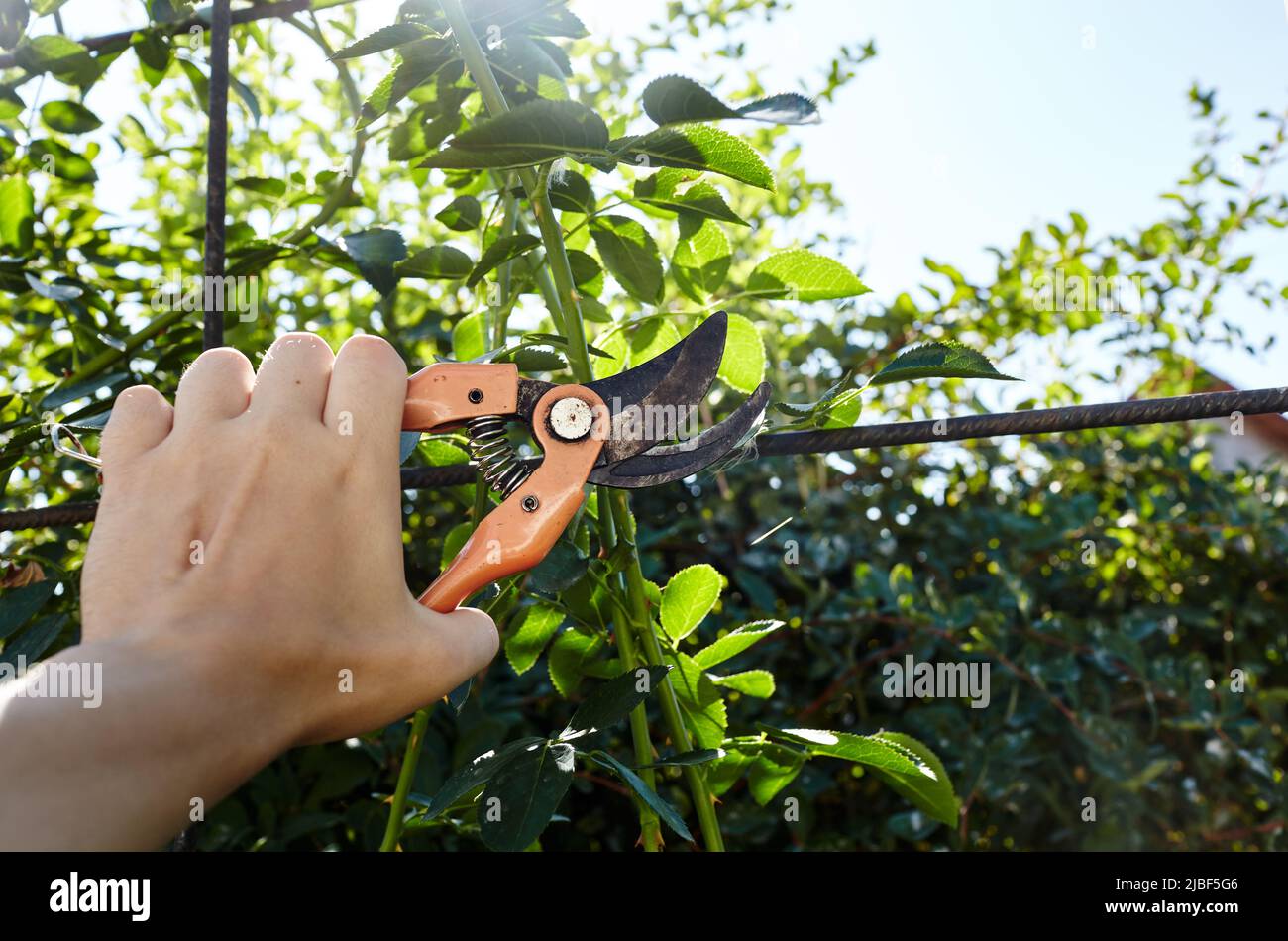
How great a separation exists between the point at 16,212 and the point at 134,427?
99 centimetres

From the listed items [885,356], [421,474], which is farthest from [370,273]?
[885,356]

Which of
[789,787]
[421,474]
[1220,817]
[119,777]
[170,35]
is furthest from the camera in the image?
[1220,817]

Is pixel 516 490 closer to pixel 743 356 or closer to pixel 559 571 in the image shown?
pixel 559 571

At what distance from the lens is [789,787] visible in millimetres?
1624

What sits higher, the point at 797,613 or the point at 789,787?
the point at 797,613

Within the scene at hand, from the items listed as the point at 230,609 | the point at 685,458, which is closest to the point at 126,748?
the point at 230,609

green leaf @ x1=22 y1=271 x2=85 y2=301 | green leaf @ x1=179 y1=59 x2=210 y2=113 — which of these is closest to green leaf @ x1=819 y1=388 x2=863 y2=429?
green leaf @ x1=22 y1=271 x2=85 y2=301

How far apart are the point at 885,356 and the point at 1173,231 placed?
A: 2.57 ft

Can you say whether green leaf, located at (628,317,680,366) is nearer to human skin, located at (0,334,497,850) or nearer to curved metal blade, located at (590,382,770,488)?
curved metal blade, located at (590,382,770,488)

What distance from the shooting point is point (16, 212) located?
143 centimetres

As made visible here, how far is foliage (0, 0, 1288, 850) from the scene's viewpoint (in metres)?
0.94

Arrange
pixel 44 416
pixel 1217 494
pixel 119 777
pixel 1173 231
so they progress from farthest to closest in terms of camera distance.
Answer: pixel 1173 231 → pixel 1217 494 → pixel 44 416 → pixel 119 777

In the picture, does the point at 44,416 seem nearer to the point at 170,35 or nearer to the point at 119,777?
the point at 170,35

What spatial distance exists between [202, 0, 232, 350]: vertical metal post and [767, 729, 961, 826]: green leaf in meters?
0.75
